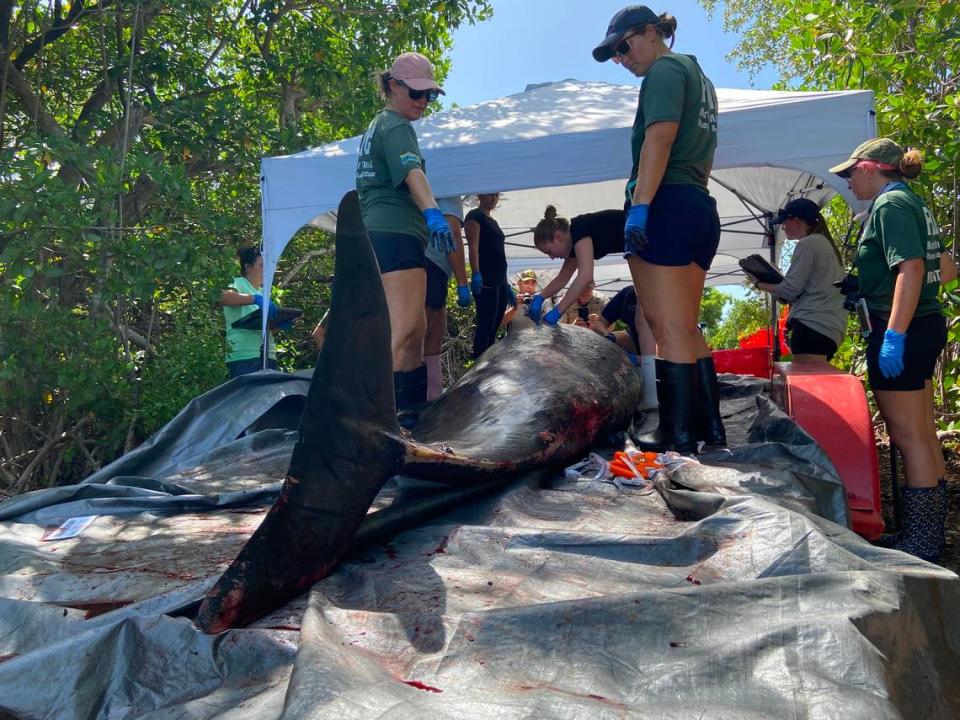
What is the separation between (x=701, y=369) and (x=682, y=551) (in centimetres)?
144

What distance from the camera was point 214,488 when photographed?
9.10ft

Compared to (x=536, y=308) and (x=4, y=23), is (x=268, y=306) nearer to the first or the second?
(x=536, y=308)

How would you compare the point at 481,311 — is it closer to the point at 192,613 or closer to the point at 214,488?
the point at 214,488

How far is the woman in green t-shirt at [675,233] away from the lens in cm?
294

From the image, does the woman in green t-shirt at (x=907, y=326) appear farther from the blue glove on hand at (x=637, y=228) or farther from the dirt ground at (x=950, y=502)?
the blue glove on hand at (x=637, y=228)

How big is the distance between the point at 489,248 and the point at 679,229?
2.27 metres

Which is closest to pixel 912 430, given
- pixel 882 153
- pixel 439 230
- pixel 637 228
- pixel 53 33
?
pixel 882 153

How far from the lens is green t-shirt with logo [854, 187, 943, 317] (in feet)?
10.0

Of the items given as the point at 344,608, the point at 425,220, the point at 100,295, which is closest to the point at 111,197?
the point at 100,295

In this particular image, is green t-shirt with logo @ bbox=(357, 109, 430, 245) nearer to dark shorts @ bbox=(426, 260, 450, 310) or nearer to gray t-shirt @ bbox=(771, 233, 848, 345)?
dark shorts @ bbox=(426, 260, 450, 310)

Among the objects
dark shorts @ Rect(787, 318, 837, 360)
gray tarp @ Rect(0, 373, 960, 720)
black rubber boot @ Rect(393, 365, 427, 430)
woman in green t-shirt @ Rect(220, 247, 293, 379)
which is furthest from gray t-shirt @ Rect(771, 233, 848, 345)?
woman in green t-shirt @ Rect(220, 247, 293, 379)

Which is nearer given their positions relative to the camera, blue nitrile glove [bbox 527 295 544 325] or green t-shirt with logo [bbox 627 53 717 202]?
green t-shirt with logo [bbox 627 53 717 202]

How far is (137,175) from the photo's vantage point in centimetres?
495

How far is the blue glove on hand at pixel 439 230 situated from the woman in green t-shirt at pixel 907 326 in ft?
5.94
